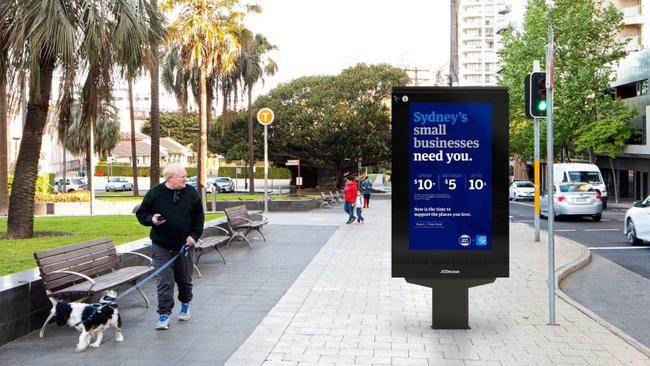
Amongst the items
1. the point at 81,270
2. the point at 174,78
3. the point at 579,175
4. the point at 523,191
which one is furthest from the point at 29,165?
the point at 523,191

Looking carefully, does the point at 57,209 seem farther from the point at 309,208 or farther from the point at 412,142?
the point at 412,142

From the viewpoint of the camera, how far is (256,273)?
11586 mm

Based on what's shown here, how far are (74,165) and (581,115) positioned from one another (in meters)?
58.6

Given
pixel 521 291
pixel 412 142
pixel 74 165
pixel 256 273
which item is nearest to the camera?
pixel 412 142

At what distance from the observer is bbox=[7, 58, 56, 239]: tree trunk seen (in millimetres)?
13156

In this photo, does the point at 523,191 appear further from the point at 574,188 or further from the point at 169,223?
the point at 169,223

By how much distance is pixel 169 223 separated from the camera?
738cm

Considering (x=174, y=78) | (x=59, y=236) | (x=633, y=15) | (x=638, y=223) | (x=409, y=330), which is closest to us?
(x=409, y=330)

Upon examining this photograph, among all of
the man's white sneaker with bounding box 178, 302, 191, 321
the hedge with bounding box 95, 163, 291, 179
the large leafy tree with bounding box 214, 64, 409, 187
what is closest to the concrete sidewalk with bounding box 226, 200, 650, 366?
the man's white sneaker with bounding box 178, 302, 191, 321

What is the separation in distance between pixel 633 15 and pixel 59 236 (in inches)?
2178

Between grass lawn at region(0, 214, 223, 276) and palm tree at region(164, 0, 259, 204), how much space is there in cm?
995

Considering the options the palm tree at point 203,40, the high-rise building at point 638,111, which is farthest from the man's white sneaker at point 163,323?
the high-rise building at point 638,111

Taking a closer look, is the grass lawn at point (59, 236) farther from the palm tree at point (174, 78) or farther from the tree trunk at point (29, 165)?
the palm tree at point (174, 78)

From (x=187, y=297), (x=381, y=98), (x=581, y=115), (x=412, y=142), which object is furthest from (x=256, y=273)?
(x=381, y=98)
